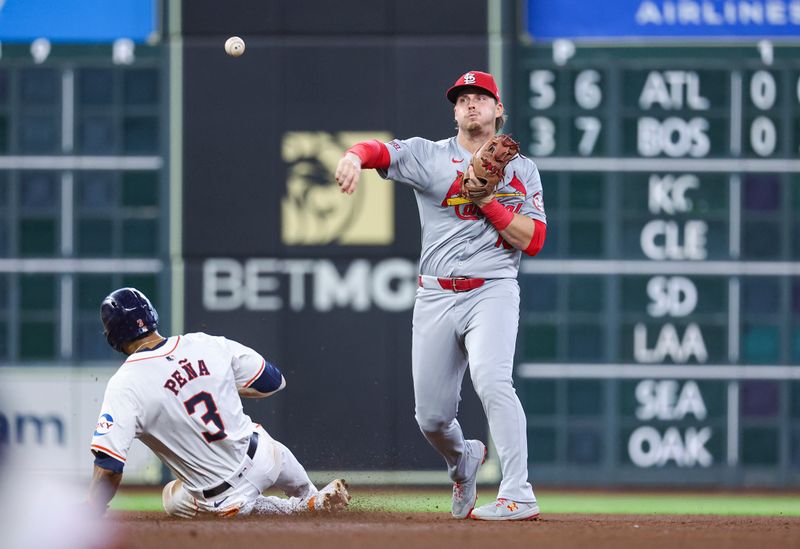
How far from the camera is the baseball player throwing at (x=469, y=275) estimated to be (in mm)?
5355

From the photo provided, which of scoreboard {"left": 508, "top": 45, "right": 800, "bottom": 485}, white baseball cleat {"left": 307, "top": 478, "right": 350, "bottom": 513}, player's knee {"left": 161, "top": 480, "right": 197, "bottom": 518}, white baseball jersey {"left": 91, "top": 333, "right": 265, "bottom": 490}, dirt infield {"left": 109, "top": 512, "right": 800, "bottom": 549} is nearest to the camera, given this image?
dirt infield {"left": 109, "top": 512, "right": 800, "bottom": 549}

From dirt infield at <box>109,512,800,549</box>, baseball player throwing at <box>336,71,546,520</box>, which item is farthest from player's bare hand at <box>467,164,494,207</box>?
dirt infield at <box>109,512,800,549</box>

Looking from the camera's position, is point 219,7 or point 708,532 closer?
point 708,532

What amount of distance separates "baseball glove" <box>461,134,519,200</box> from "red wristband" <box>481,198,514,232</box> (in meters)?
0.05

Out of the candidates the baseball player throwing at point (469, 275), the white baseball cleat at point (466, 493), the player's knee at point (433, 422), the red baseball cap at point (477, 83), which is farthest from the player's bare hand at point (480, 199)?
the white baseball cleat at point (466, 493)

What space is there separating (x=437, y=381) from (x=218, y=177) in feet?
11.3

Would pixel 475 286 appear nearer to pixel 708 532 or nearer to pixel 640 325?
pixel 708 532

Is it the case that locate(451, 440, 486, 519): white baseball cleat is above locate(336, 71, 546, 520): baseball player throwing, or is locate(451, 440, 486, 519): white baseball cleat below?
below

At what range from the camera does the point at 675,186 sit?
8.64m

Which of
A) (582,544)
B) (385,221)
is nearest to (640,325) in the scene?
(385,221)

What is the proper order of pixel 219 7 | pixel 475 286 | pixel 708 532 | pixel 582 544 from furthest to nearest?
pixel 219 7 < pixel 475 286 < pixel 708 532 < pixel 582 544

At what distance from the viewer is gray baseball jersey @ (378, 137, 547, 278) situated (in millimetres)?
5539

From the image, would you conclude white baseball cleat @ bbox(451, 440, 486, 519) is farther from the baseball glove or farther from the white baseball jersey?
the baseball glove

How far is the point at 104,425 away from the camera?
5.24 m
